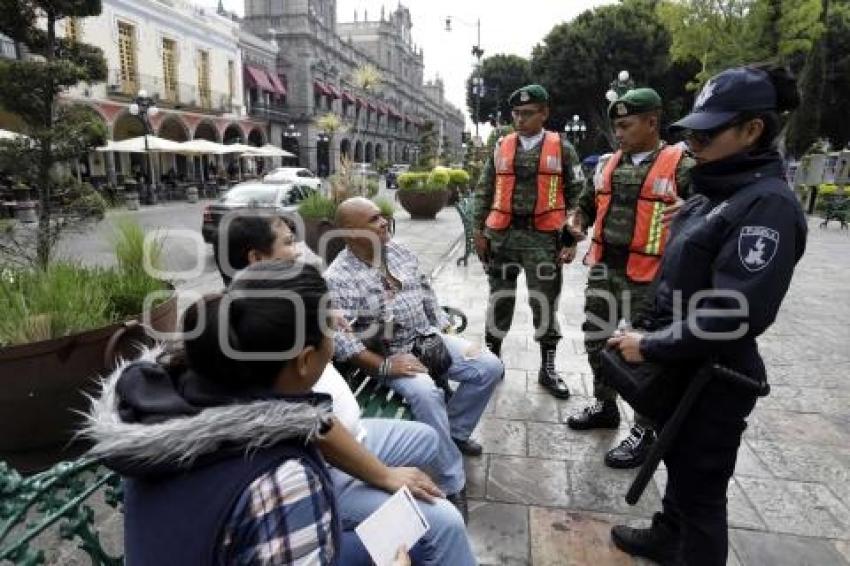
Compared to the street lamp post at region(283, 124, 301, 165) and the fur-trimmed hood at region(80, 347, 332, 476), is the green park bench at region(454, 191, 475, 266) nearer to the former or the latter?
the fur-trimmed hood at region(80, 347, 332, 476)

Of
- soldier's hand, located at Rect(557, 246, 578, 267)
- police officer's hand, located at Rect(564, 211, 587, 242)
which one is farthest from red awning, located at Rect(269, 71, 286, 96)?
police officer's hand, located at Rect(564, 211, 587, 242)

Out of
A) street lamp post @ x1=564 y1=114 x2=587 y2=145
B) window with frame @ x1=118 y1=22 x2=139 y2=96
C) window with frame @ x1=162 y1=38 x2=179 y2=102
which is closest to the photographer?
window with frame @ x1=118 y1=22 x2=139 y2=96

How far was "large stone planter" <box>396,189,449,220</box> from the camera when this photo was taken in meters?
14.9

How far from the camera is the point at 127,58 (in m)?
25.3

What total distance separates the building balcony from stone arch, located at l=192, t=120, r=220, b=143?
5.44 meters

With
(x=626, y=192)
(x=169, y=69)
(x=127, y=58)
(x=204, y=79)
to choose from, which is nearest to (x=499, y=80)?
(x=204, y=79)

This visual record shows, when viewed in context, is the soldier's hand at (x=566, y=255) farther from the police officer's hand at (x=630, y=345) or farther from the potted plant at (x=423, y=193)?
the potted plant at (x=423, y=193)

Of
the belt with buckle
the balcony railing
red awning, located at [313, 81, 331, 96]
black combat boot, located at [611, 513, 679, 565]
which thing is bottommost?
black combat boot, located at [611, 513, 679, 565]

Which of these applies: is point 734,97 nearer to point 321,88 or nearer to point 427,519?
point 427,519

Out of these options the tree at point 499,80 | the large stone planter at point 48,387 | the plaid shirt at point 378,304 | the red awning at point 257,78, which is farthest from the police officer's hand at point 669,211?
the tree at point 499,80

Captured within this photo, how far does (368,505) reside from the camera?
166 centimetres

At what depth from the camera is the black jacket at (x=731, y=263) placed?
1.73m

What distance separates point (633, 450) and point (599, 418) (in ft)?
1.39

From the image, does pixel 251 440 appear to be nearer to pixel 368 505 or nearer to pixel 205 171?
pixel 368 505
